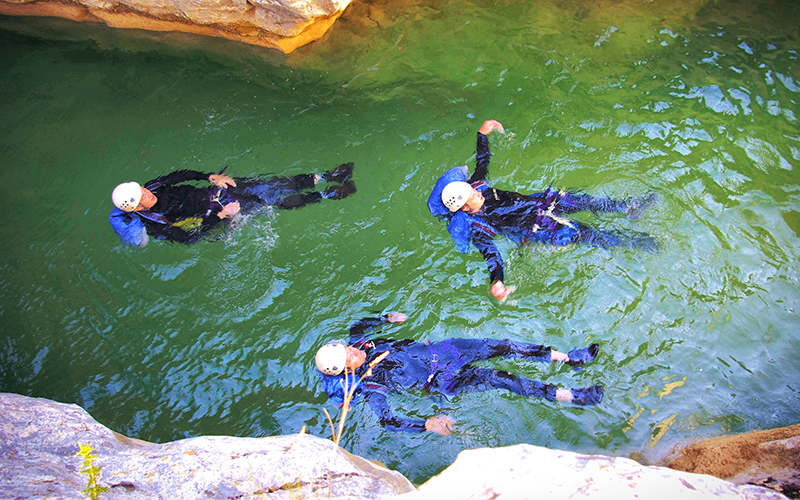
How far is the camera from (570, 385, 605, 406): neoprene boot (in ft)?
14.6

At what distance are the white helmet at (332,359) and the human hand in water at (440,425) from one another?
1063 millimetres

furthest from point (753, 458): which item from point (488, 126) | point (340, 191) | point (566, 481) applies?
point (340, 191)

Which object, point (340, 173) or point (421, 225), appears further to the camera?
point (340, 173)

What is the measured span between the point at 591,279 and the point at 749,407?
6.18 feet

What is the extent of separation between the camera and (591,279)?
5.13m

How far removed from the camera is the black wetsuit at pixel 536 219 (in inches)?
206

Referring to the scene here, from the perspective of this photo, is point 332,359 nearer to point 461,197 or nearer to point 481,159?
point 461,197

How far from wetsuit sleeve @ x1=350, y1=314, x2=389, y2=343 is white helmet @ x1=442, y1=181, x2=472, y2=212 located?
5.27 feet

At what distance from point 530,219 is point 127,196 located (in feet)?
17.3

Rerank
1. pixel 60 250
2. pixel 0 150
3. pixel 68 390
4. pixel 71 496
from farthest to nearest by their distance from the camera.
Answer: pixel 0 150 → pixel 60 250 → pixel 68 390 → pixel 71 496

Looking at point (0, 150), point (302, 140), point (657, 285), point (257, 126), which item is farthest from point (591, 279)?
point (0, 150)

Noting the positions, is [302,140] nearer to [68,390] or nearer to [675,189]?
[68,390]

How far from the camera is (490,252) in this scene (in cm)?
522

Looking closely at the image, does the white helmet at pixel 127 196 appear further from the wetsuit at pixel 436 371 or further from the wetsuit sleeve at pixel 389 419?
the wetsuit sleeve at pixel 389 419
